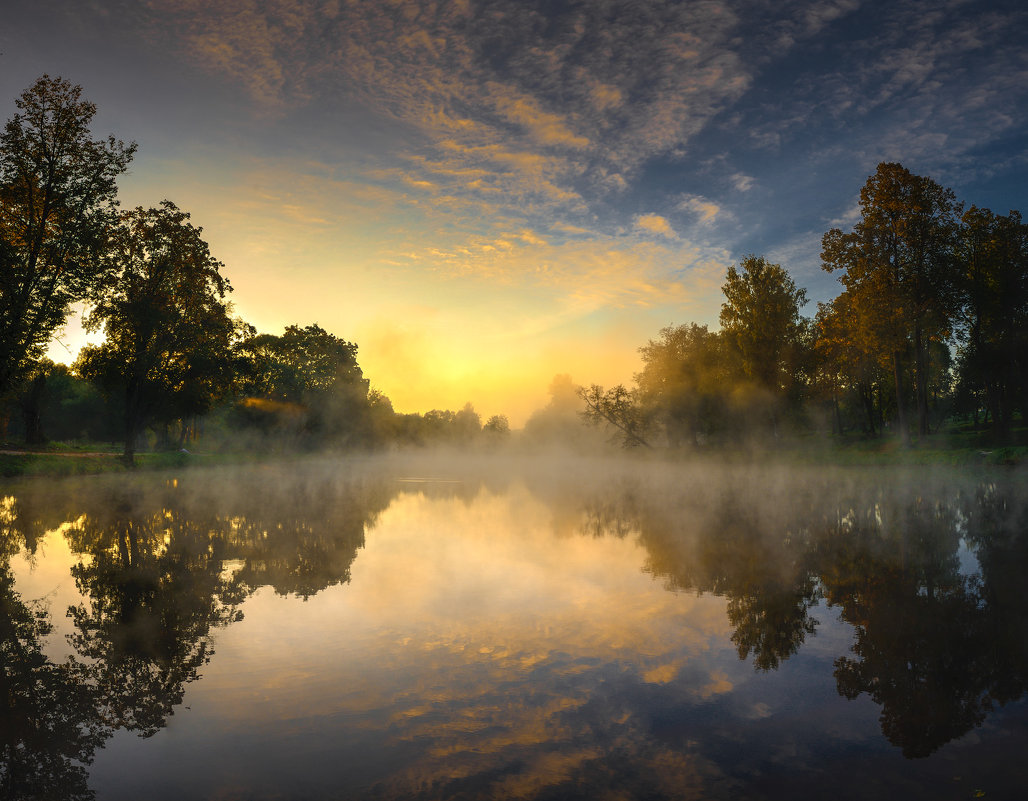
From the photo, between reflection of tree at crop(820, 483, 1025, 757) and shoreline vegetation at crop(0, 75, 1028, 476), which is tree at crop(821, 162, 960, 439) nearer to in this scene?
shoreline vegetation at crop(0, 75, 1028, 476)

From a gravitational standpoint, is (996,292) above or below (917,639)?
above

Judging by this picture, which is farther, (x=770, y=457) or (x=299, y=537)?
(x=770, y=457)

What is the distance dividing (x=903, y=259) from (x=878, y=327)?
4.89 m

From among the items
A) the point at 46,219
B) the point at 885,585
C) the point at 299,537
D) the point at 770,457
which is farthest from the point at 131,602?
the point at 770,457

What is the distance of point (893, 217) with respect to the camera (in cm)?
3738

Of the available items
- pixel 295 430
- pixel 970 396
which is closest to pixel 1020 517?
pixel 970 396

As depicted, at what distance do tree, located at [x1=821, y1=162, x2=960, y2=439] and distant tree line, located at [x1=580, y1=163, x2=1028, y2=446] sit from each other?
65 millimetres

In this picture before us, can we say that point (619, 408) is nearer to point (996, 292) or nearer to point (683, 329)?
point (683, 329)

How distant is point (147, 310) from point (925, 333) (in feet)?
177

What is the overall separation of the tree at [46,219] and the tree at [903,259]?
4422 cm

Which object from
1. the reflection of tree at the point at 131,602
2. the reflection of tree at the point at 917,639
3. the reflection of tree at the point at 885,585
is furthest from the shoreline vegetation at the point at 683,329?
the reflection of tree at the point at 917,639

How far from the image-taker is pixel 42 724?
5352 mm

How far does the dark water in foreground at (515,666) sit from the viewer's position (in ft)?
15.3

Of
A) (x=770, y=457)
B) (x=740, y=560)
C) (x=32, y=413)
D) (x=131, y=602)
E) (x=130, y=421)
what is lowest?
(x=770, y=457)
